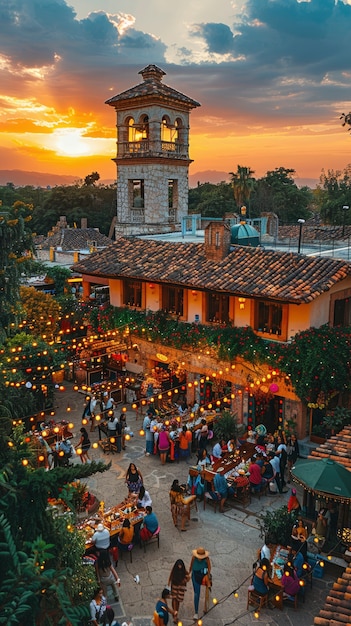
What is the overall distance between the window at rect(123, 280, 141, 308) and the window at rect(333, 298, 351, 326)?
835 centimetres

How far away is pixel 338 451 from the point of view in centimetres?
1323

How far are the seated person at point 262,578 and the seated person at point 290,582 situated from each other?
1.20 feet

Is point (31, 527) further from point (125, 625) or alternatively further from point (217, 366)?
point (217, 366)

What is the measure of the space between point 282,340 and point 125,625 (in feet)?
35.5

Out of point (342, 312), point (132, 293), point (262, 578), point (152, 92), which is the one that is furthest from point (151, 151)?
point (262, 578)

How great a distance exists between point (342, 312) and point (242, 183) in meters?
41.3

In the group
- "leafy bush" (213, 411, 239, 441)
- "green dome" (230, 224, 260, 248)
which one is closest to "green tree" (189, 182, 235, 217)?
"green dome" (230, 224, 260, 248)

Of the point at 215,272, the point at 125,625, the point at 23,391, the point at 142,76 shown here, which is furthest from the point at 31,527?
the point at 142,76

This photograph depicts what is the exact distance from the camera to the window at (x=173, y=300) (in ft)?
71.1

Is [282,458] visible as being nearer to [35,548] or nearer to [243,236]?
[35,548]

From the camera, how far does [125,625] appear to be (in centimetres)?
980

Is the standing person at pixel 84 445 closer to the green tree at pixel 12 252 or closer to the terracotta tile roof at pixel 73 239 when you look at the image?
the green tree at pixel 12 252

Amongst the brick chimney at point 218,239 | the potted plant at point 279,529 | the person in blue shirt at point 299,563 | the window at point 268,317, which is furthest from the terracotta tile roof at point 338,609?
the brick chimney at point 218,239

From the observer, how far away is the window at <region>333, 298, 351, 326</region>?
19405 mm
